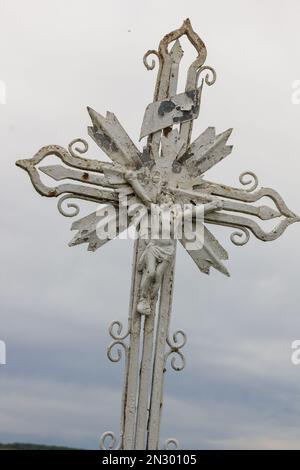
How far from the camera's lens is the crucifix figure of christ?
11.3 metres

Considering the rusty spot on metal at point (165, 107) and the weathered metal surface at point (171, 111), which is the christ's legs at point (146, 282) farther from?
the rusty spot on metal at point (165, 107)

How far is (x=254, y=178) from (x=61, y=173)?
1.96 m

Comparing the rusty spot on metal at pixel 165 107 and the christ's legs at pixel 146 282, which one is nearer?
the christ's legs at pixel 146 282

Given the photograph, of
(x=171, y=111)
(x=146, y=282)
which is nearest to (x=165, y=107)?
(x=171, y=111)

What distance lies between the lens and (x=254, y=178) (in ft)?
40.1

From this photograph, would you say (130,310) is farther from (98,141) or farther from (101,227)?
(98,141)

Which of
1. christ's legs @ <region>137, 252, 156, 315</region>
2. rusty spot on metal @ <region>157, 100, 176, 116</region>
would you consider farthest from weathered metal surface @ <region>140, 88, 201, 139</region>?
christ's legs @ <region>137, 252, 156, 315</region>

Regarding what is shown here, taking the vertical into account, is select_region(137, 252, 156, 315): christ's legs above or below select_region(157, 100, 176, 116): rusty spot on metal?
below

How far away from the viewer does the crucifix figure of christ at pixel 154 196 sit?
1134 cm

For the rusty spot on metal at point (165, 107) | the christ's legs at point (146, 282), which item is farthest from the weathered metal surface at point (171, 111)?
the christ's legs at point (146, 282)

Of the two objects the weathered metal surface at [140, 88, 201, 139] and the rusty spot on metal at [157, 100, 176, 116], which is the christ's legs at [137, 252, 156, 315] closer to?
the weathered metal surface at [140, 88, 201, 139]

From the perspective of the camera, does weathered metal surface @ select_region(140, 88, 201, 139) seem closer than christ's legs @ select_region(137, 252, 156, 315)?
No

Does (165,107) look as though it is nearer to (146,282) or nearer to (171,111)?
(171,111)
